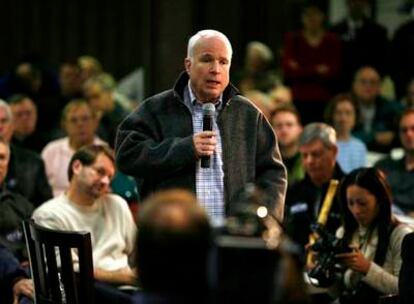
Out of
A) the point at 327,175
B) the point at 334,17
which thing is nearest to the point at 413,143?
the point at 327,175

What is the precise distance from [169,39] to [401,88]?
2.91 m

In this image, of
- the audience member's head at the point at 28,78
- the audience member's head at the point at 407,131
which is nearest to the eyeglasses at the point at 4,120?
the audience member's head at the point at 28,78

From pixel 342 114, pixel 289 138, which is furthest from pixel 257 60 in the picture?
pixel 289 138

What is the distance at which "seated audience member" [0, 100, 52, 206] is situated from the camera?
7.82m

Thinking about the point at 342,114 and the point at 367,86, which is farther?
the point at 367,86

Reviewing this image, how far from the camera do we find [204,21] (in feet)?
29.0

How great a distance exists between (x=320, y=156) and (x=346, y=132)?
157 centimetres

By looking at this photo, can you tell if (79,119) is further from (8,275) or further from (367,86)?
(8,275)

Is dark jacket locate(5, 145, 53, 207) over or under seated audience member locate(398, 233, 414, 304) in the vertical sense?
under

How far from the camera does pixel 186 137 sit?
5.13 metres

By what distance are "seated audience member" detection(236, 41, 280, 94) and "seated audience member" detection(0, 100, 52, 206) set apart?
3.26 metres

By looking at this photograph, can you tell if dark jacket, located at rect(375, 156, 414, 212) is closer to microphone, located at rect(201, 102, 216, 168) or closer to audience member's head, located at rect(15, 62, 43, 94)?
microphone, located at rect(201, 102, 216, 168)

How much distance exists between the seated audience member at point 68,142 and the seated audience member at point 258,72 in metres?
2.18

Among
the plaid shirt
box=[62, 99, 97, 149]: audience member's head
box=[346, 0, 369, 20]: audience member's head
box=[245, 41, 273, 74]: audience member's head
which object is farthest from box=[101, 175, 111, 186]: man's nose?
box=[245, 41, 273, 74]: audience member's head
